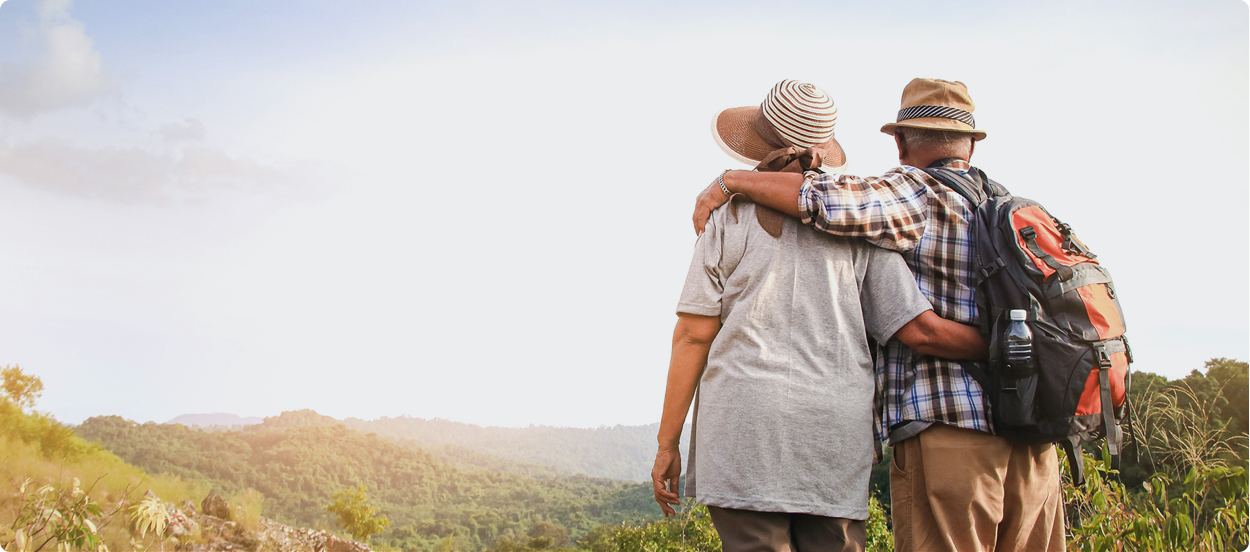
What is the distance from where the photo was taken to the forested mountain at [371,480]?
227 inches

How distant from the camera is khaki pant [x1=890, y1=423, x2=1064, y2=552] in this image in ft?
5.91

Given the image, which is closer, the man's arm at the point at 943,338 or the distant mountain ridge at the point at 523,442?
the man's arm at the point at 943,338

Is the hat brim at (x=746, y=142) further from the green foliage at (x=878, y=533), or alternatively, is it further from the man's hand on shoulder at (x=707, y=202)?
the green foliage at (x=878, y=533)

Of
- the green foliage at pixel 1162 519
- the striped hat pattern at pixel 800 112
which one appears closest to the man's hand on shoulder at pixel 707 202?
the striped hat pattern at pixel 800 112

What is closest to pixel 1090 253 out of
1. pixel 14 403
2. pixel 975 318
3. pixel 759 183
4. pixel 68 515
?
pixel 975 318

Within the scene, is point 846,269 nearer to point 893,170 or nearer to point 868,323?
point 868,323

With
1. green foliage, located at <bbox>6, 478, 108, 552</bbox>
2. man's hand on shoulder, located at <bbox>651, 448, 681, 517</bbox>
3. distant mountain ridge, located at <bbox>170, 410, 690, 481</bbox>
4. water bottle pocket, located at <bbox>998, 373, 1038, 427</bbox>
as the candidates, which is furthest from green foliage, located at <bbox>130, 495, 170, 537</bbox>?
water bottle pocket, located at <bbox>998, 373, 1038, 427</bbox>

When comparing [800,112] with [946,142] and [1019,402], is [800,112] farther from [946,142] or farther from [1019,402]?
[1019,402]

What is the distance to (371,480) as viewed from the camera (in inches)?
262

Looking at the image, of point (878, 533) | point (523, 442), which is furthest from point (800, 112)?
point (523, 442)

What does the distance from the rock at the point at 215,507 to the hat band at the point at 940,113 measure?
205 inches

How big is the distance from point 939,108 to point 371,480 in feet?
20.2

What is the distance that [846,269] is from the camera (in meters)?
1.87

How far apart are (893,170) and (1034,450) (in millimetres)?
860
